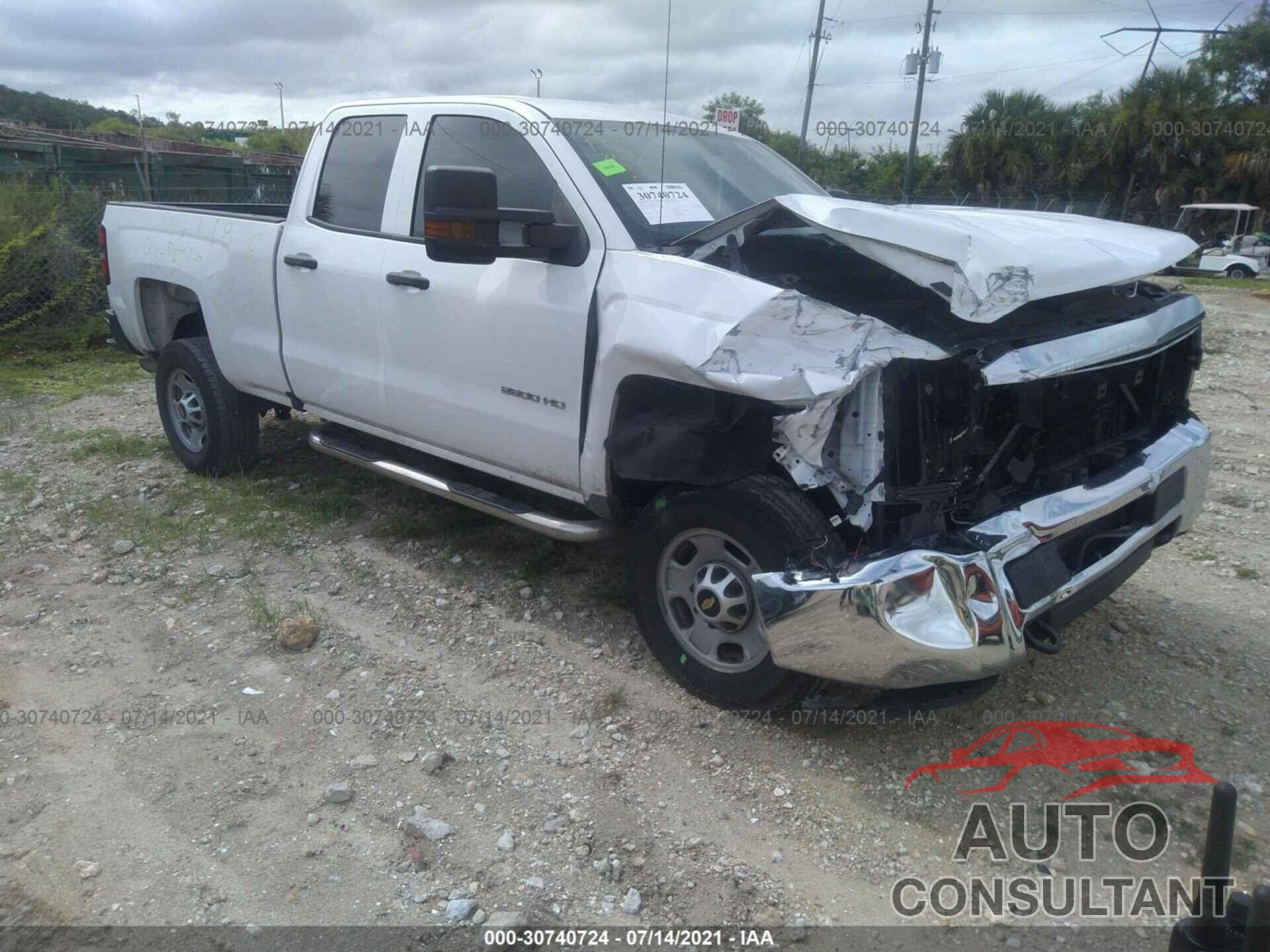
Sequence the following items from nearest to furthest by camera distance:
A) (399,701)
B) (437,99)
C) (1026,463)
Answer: (1026,463), (399,701), (437,99)

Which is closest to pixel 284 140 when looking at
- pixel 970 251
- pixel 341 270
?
pixel 341 270

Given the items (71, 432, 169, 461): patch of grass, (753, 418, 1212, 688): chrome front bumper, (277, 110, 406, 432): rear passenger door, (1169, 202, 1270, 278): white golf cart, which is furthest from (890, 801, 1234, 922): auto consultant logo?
(1169, 202, 1270, 278): white golf cart

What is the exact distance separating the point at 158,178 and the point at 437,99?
396 inches

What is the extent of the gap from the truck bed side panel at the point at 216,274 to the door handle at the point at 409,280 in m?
1.02

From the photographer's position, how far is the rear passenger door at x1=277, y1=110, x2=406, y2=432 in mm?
4445

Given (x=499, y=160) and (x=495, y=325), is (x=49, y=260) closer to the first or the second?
(x=499, y=160)

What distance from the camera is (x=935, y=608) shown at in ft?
9.00

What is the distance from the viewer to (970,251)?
2.79 metres

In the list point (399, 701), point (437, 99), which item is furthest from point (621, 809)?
point (437, 99)

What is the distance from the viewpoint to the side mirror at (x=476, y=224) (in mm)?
3318

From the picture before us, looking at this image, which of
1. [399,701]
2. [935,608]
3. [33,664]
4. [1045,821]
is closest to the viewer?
[935,608]

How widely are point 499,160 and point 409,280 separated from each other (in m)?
0.62

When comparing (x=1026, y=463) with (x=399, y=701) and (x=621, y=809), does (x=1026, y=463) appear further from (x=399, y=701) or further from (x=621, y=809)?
(x=399, y=701)

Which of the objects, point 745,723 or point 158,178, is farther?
point 158,178
